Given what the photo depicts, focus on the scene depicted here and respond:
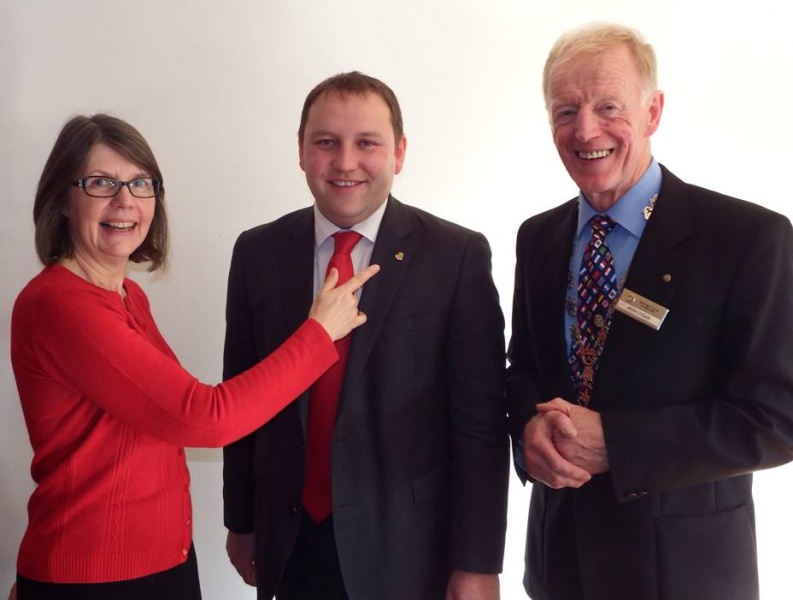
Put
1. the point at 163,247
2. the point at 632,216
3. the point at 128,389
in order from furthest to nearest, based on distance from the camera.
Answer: the point at 163,247 < the point at 632,216 < the point at 128,389

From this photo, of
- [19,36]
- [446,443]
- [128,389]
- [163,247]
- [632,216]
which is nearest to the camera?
[128,389]

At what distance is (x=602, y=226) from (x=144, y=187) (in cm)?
119

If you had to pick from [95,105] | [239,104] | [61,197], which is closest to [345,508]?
[61,197]

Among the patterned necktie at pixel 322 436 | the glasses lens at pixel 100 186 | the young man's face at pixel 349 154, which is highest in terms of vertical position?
the young man's face at pixel 349 154

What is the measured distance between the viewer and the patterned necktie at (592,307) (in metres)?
1.65

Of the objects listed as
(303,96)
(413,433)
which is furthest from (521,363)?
(303,96)

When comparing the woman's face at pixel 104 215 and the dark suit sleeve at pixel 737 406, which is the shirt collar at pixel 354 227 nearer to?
the woman's face at pixel 104 215

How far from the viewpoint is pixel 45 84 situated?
8.46ft

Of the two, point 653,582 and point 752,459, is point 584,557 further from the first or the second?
point 752,459

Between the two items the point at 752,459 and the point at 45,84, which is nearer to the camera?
the point at 752,459

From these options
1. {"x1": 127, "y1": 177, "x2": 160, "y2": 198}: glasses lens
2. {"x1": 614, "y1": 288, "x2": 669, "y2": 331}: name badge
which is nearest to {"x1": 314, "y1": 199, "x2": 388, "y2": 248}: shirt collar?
{"x1": 127, "y1": 177, "x2": 160, "y2": 198}: glasses lens

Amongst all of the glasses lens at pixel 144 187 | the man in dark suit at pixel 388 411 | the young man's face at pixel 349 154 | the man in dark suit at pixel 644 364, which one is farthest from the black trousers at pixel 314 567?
the glasses lens at pixel 144 187

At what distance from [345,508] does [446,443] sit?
32 cm

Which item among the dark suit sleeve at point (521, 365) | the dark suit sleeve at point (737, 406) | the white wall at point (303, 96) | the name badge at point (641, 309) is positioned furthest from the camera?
the white wall at point (303, 96)
